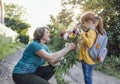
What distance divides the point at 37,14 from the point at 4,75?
80.3 feet

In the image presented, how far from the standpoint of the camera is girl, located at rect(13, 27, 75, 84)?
14.3ft

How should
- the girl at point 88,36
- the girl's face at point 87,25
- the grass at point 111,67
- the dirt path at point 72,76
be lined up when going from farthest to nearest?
the grass at point 111,67
the dirt path at point 72,76
the girl's face at point 87,25
the girl at point 88,36

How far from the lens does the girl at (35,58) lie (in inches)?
171

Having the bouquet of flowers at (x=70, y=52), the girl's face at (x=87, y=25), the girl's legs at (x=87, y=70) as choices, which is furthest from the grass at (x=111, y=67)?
the bouquet of flowers at (x=70, y=52)

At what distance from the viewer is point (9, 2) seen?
34.4 m

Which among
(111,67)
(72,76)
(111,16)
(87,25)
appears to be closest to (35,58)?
(87,25)

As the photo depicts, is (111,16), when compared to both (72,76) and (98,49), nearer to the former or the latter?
(72,76)

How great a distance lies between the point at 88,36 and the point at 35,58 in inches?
37.9

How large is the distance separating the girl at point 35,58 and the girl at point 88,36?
0.46 meters

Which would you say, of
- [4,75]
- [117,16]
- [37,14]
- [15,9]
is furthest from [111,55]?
[15,9]

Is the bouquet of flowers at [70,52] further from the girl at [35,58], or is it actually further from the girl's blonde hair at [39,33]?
the girl's blonde hair at [39,33]

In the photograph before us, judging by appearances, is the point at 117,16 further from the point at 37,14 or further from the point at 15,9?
the point at 15,9

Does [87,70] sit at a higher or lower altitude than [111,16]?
higher

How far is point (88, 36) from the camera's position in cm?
485
